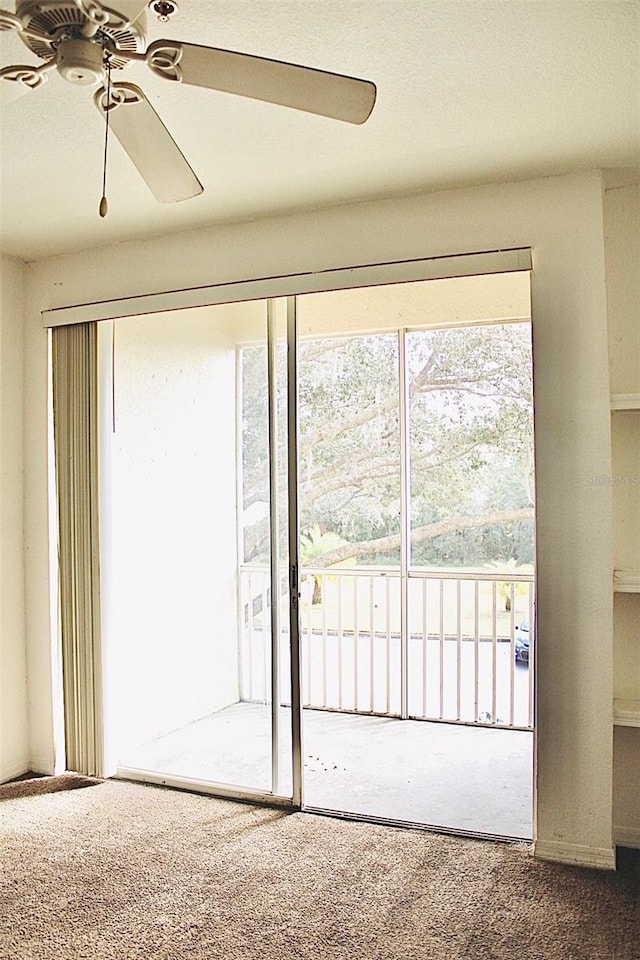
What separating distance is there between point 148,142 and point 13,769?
10.5 ft

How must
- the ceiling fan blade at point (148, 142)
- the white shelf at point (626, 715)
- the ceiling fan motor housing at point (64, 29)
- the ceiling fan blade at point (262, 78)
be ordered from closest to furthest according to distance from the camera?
the ceiling fan motor housing at point (64, 29)
the ceiling fan blade at point (262, 78)
the ceiling fan blade at point (148, 142)
the white shelf at point (626, 715)

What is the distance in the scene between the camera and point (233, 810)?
337 centimetres

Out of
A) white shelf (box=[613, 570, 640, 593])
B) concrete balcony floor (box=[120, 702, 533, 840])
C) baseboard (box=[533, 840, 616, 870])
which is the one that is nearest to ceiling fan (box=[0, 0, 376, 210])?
white shelf (box=[613, 570, 640, 593])

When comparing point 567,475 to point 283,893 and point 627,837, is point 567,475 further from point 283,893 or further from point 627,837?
point 283,893

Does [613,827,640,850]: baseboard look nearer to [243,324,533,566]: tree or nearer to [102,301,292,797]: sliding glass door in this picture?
[102,301,292,797]: sliding glass door

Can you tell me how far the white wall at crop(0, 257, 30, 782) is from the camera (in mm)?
3852

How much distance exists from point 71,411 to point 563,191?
2.42m

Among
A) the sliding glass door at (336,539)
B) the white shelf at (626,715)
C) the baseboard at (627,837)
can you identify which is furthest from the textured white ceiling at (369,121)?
the baseboard at (627,837)

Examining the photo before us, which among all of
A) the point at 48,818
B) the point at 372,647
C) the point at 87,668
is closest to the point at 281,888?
the point at 48,818

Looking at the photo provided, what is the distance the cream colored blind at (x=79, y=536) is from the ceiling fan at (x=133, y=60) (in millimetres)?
2154

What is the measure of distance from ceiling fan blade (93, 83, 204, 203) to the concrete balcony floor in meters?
2.42

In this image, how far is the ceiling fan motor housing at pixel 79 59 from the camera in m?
1.51

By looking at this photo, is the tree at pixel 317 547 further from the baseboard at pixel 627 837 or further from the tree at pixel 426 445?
the baseboard at pixel 627 837

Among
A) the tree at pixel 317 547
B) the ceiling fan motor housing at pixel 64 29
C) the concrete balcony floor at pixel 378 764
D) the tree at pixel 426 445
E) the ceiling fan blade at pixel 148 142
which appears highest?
the ceiling fan motor housing at pixel 64 29
